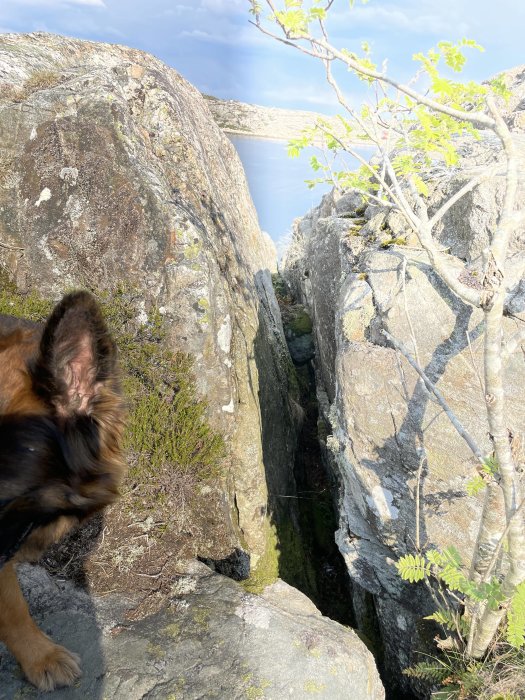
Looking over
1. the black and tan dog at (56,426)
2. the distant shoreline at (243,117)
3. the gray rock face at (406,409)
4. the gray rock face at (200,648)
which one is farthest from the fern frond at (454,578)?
the distant shoreline at (243,117)

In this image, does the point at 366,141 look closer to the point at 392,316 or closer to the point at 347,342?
the point at 392,316

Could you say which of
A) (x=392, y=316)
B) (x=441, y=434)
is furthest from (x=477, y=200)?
(x=441, y=434)

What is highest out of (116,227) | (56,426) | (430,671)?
(116,227)

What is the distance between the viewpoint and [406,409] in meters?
4.50

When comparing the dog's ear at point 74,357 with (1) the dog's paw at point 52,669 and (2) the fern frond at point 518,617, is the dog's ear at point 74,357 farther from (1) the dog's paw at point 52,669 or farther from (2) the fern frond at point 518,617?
(2) the fern frond at point 518,617

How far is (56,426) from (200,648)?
8.02 ft

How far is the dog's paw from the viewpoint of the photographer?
3.26 metres

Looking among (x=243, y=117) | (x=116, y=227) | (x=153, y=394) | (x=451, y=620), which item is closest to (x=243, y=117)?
(x=243, y=117)

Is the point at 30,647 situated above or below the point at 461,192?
below

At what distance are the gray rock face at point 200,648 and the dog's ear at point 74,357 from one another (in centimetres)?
229

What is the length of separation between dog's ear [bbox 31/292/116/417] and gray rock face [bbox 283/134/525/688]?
2427 mm

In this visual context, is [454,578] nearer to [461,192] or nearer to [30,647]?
[461,192]

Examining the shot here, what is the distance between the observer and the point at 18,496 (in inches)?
96.1

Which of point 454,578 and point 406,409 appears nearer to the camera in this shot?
point 454,578
